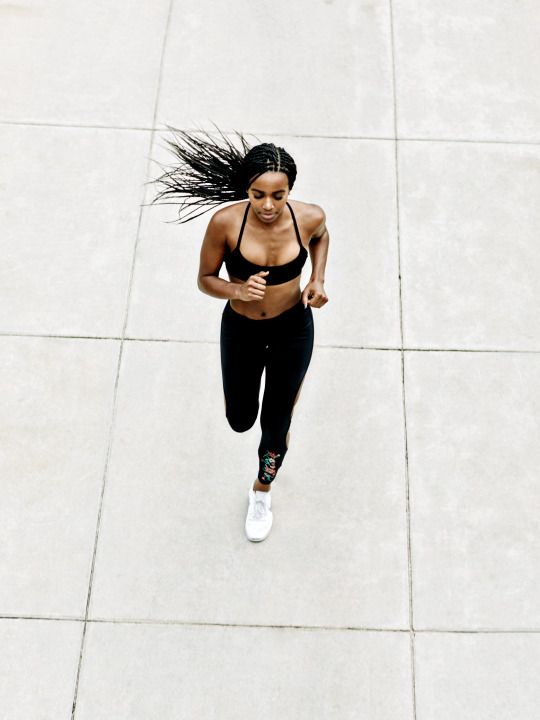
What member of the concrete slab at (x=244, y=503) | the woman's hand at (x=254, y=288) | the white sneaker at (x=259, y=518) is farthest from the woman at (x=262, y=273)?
the concrete slab at (x=244, y=503)

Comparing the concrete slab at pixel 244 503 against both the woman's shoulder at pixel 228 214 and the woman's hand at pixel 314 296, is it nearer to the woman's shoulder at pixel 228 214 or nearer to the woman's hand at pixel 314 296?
the woman's hand at pixel 314 296

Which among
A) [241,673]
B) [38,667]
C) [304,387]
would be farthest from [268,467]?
[38,667]

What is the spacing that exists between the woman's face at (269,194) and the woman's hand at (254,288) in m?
0.24

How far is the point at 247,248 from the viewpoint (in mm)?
3457

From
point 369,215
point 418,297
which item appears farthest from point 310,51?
point 418,297

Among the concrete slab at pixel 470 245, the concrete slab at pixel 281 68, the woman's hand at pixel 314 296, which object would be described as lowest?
the woman's hand at pixel 314 296

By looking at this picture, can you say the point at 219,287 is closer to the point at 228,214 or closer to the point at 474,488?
the point at 228,214

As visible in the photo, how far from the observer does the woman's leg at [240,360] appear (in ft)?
12.0

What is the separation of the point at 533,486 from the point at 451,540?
1.83ft

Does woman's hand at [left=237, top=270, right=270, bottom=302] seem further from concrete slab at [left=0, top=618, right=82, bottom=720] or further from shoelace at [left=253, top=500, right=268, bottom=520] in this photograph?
concrete slab at [left=0, top=618, right=82, bottom=720]

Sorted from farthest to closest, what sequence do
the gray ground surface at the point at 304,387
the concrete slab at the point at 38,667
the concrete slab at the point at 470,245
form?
the concrete slab at the point at 470,245 < the gray ground surface at the point at 304,387 < the concrete slab at the point at 38,667

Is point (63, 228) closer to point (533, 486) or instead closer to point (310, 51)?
point (310, 51)

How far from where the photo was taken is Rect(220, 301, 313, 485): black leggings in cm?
367

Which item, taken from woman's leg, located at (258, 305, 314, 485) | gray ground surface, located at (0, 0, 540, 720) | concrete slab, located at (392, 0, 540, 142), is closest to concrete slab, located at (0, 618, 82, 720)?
gray ground surface, located at (0, 0, 540, 720)
